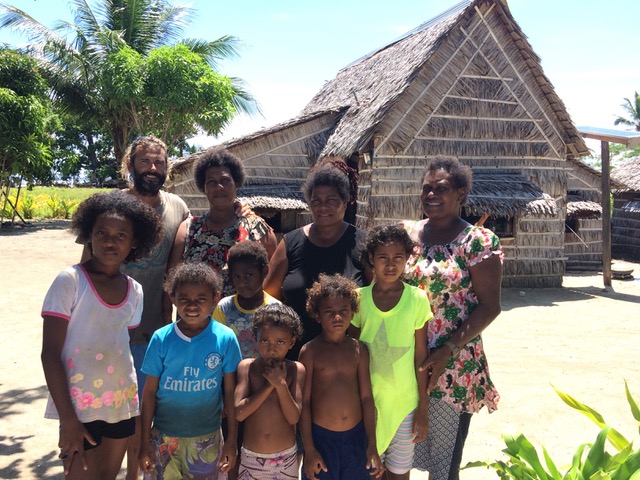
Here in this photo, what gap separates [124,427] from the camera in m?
2.36

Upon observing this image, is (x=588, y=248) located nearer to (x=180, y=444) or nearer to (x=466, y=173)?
(x=466, y=173)

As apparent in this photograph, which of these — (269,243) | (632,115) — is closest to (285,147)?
(269,243)

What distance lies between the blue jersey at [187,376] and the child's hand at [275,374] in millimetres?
208

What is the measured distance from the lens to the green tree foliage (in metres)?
16.2

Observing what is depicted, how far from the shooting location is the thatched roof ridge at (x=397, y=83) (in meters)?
9.64

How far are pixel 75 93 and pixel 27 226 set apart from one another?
5109 millimetres

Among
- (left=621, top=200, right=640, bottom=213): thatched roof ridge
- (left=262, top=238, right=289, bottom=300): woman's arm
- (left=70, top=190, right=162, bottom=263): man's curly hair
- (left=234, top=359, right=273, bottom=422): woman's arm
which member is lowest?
(left=234, top=359, right=273, bottom=422): woman's arm

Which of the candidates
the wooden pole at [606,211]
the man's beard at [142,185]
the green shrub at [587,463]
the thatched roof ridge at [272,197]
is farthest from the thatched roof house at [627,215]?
the man's beard at [142,185]

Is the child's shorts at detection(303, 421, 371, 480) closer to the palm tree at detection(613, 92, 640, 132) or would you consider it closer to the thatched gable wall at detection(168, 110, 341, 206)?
the thatched gable wall at detection(168, 110, 341, 206)

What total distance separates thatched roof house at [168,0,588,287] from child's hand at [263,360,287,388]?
7.61 metres

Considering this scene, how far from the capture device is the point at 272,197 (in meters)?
10.8

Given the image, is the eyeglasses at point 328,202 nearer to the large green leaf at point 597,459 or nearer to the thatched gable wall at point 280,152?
the large green leaf at point 597,459

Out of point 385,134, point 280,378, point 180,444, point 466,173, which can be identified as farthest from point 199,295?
point 385,134

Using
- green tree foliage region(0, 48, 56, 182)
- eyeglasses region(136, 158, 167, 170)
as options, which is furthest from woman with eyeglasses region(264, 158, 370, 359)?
green tree foliage region(0, 48, 56, 182)
